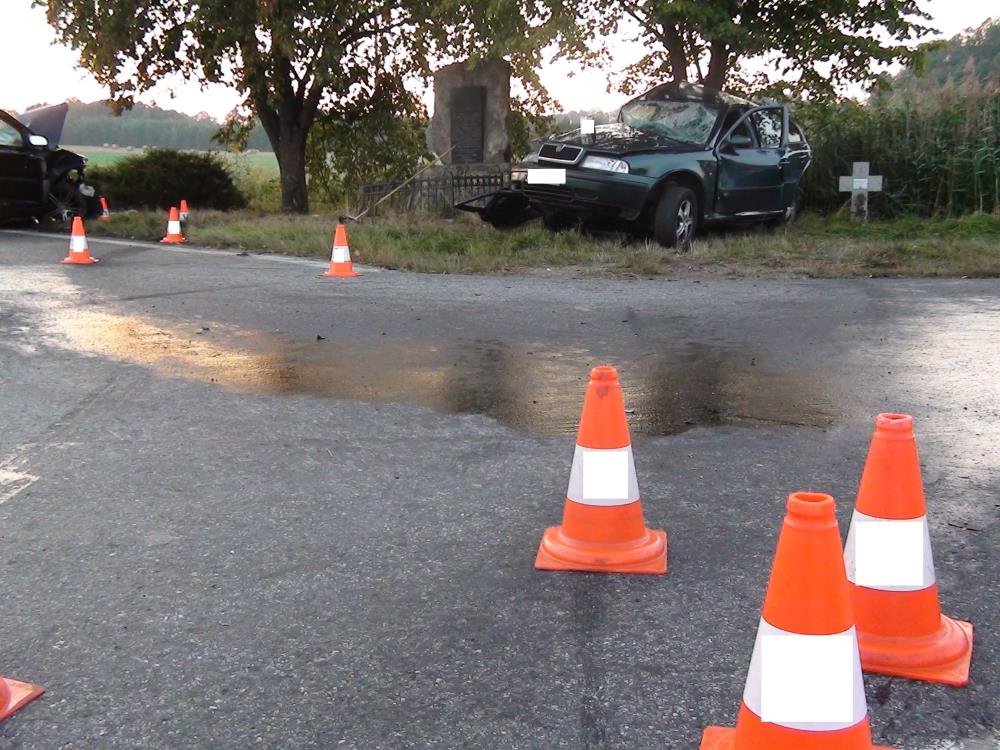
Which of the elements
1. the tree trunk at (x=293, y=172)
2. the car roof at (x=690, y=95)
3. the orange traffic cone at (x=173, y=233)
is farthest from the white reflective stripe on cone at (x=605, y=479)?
the tree trunk at (x=293, y=172)

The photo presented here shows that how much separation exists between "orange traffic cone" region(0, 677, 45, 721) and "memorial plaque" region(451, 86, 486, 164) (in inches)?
766

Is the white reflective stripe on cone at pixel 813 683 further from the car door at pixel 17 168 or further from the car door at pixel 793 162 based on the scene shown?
the car door at pixel 17 168

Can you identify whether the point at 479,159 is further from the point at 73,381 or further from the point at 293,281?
the point at 73,381

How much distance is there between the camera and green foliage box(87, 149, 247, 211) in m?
23.8

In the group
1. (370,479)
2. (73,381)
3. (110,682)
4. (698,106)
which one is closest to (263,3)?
(698,106)

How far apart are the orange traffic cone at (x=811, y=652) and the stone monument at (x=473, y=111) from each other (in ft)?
64.5

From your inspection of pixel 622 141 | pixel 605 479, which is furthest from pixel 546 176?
pixel 605 479

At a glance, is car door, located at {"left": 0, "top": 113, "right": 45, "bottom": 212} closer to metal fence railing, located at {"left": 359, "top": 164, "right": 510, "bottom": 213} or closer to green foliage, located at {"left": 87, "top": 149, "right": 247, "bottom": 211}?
metal fence railing, located at {"left": 359, "top": 164, "right": 510, "bottom": 213}

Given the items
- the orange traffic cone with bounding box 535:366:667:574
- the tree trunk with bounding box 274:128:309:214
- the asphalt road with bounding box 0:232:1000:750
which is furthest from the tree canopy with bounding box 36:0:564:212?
the orange traffic cone with bounding box 535:366:667:574

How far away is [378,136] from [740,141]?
1322 centimetres

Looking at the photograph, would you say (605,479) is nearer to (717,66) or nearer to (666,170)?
(666,170)

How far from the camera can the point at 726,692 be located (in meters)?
3.02

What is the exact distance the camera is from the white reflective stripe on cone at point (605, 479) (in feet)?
13.1

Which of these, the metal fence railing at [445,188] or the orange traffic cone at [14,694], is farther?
the metal fence railing at [445,188]
